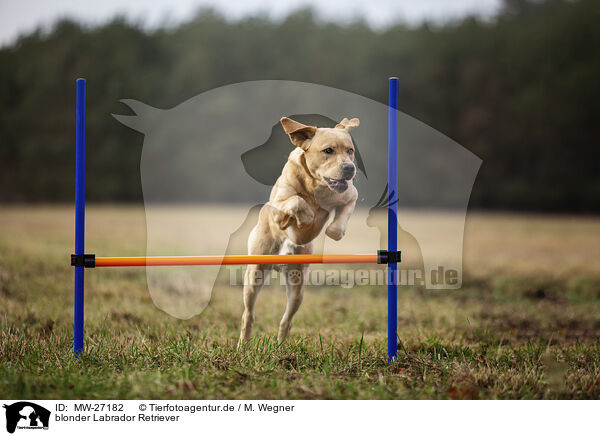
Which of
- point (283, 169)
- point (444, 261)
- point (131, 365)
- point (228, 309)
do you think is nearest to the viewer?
point (131, 365)

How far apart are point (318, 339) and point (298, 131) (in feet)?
5.47

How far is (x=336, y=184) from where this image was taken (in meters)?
3.53

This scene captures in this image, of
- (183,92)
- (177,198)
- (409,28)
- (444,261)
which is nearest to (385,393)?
(177,198)

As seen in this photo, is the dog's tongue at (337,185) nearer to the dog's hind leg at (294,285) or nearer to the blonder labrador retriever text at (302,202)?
the blonder labrador retriever text at (302,202)

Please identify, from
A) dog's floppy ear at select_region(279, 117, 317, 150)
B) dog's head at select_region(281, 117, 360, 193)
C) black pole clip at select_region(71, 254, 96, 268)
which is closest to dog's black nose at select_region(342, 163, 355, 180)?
dog's head at select_region(281, 117, 360, 193)

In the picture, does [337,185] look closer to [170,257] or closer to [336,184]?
[336,184]

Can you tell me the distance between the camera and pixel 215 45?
18656 millimetres

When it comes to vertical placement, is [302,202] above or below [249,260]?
above

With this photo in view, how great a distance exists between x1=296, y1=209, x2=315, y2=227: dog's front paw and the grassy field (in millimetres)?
871

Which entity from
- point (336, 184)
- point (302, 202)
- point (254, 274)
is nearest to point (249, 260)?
point (254, 274)

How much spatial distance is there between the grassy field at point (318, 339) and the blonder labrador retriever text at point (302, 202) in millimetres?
420

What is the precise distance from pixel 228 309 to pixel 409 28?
15.4m

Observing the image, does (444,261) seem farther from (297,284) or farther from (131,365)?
(131,365)

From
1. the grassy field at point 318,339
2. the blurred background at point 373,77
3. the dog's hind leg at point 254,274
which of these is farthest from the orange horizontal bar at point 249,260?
the blurred background at point 373,77
